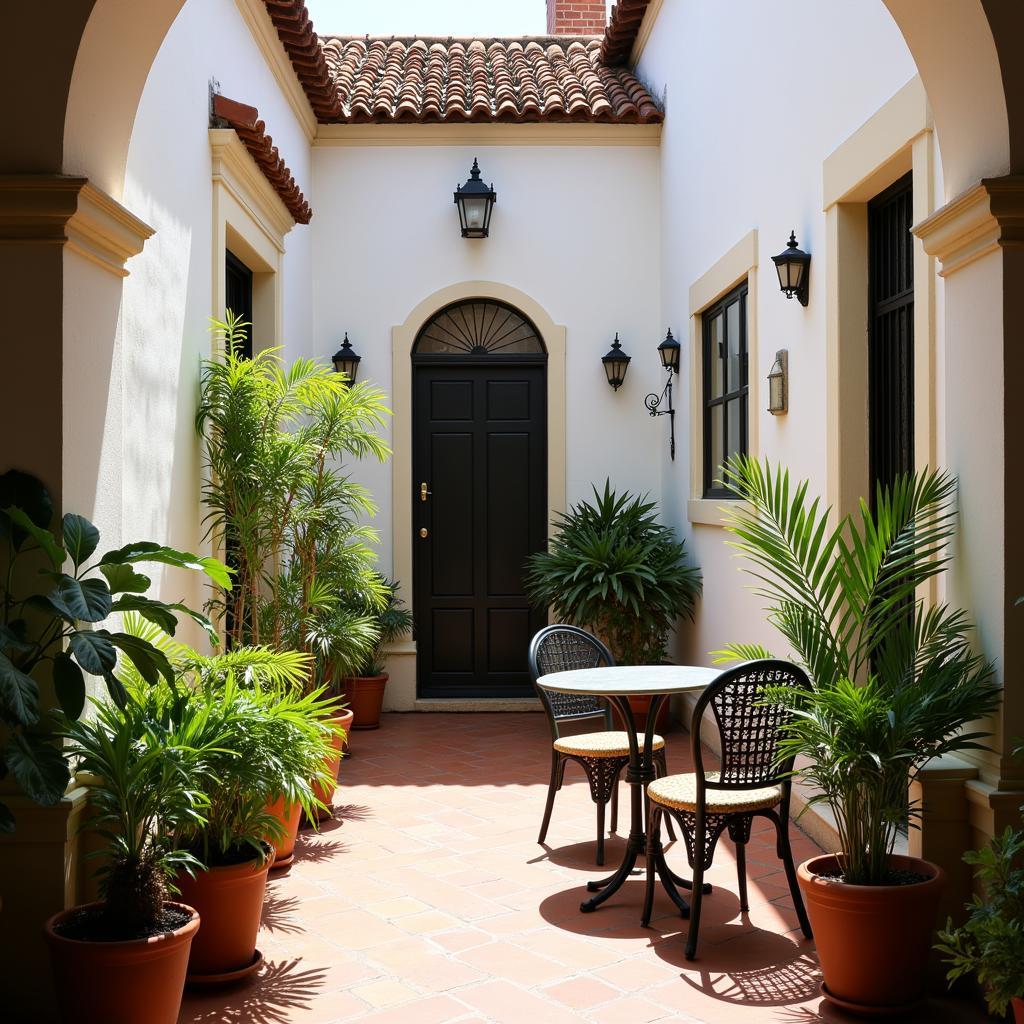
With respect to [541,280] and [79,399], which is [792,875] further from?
[541,280]

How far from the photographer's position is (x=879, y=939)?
11.4 ft

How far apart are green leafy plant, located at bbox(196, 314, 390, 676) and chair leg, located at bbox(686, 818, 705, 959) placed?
2.56m

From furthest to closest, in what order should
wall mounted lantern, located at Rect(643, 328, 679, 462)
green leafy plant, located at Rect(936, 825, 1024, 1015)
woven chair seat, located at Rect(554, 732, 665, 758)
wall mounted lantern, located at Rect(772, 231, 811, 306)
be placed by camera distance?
1. wall mounted lantern, located at Rect(643, 328, 679, 462)
2. wall mounted lantern, located at Rect(772, 231, 811, 306)
3. woven chair seat, located at Rect(554, 732, 665, 758)
4. green leafy plant, located at Rect(936, 825, 1024, 1015)

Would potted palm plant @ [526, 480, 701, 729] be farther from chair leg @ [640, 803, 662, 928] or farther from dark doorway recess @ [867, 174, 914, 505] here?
chair leg @ [640, 803, 662, 928]

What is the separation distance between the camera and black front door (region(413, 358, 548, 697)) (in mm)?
9477

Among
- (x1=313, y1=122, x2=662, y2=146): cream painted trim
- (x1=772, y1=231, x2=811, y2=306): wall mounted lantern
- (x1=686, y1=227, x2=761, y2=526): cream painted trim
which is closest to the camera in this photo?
(x1=772, y1=231, x2=811, y2=306): wall mounted lantern

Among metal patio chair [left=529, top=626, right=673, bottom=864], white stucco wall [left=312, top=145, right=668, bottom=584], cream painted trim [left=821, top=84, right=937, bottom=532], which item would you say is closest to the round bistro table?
metal patio chair [left=529, top=626, right=673, bottom=864]

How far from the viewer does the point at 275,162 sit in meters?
6.79

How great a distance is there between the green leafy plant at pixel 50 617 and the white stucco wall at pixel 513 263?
599 cm

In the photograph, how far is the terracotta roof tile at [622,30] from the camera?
31.2 feet

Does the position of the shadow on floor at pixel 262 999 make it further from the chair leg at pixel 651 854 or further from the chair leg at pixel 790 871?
the chair leg at pixel 790 871

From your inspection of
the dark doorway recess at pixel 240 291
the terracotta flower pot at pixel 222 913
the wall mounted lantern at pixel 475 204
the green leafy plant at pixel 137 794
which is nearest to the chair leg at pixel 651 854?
the terracotta flower pot at pixel 222 913

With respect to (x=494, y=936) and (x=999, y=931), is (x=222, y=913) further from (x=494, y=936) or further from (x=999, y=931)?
(x=999, y=931)

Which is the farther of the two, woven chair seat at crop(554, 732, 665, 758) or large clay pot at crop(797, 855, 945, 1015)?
woven chair seat at crop(554, 732, 665, 758)
